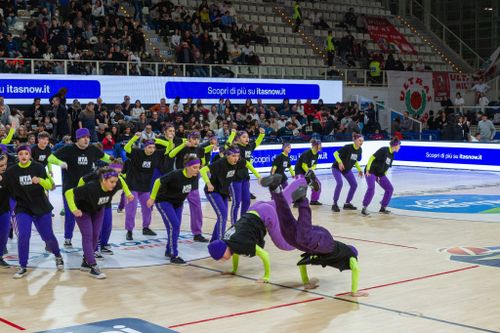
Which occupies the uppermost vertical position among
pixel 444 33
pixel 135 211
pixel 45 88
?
pixel 444 33

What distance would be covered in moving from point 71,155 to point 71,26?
14053 mm

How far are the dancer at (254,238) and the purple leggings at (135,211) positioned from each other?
417 cm

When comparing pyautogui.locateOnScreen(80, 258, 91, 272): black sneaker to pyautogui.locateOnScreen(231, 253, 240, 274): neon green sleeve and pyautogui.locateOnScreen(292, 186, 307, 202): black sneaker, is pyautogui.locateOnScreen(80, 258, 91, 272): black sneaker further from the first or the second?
pyautogui.locateOnScreen(292, 186, 307, 202): black sneaker

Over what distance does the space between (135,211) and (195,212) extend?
117 cm

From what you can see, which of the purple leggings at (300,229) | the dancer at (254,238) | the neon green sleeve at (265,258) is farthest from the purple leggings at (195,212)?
the purple leggings at (300,229)

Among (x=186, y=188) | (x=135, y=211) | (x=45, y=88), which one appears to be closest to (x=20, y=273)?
(x=186, y=188)

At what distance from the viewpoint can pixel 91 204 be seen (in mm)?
10852

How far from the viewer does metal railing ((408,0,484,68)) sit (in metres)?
43.7

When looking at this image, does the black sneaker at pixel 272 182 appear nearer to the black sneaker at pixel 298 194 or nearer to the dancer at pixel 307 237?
the dancer at pixel 307 237

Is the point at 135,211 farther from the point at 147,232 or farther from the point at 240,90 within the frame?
the point at 240,90

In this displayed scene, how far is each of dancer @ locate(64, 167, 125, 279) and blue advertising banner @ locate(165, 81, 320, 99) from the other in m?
16.7

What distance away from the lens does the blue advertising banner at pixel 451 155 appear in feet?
92.1

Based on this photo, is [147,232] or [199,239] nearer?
[199,239]

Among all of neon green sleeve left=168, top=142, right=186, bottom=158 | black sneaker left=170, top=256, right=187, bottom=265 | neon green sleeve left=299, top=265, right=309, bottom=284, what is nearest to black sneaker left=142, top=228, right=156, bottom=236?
neon green sleeve left=168, top=142, right=186, bottom=158
